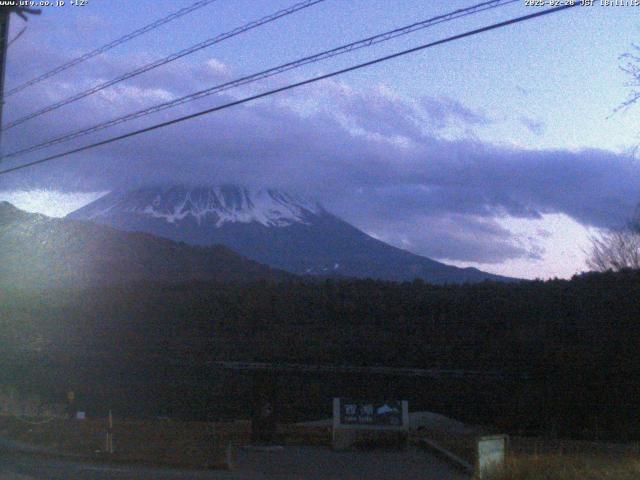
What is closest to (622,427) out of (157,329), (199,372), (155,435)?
(155,435)

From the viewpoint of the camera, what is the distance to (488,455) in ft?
44.3

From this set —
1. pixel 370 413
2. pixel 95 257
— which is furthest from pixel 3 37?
pixel 95 257

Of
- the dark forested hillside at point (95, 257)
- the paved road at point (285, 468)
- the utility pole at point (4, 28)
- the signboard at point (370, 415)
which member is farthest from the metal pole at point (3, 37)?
the dark forested hillside at point (95, 257)

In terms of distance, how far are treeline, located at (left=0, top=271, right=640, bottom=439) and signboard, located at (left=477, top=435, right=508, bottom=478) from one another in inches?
699

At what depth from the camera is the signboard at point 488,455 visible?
13242 mm

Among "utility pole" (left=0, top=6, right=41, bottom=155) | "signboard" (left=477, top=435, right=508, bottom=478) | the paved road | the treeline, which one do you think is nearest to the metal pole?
"utility pole" (left=0, top=6, right=41, bottom=155)

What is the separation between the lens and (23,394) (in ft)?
109

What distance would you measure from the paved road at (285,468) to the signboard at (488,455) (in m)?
1.94

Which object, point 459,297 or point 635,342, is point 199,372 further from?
point 635,342

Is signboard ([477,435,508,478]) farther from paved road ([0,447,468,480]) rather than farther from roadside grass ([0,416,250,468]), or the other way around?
roadside grass ([0,416,250,468])

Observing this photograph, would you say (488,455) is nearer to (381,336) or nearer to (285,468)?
(285,468)

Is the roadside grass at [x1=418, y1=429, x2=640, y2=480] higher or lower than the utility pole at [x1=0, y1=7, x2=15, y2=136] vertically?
lower

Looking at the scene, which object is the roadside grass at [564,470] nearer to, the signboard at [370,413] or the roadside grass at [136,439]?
the roadside grass at [136,439]

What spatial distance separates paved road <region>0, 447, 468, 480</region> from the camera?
48.0 feet
